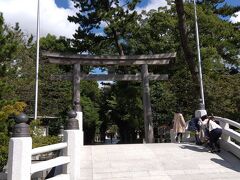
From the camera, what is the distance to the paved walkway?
30.6 feet

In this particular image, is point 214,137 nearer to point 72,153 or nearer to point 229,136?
point 229,136

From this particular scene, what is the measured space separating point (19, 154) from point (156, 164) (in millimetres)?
4873

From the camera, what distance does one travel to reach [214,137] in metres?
11.8

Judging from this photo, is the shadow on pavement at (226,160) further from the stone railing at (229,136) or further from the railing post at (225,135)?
the railing post at (225,135)

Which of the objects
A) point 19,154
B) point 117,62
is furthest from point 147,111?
point 19,154

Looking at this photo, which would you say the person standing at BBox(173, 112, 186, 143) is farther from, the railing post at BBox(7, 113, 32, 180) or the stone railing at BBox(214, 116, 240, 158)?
the railing post at BBox(7, 113, 32, 180)

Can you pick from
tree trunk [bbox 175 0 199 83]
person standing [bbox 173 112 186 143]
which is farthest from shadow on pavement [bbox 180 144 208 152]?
tree trunk [bbox 175 0 199 83]

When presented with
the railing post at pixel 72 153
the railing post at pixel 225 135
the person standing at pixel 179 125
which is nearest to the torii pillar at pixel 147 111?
the person standing at pixel 179 125

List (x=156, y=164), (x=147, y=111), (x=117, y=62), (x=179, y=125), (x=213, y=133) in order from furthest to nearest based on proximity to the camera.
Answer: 1. (x=117, y=62)
2. (x=147, y=111)
3. (x=179, y=125)
4. (x=213, y=133)
5. (x=156, y=164)

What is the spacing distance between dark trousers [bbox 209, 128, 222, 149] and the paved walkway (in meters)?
0.33

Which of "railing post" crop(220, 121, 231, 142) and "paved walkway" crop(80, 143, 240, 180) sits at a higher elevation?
"railing post" crop(220, 121, 231, 142)

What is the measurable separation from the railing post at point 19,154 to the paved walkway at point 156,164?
265cm

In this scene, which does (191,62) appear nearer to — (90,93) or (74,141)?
(74,141)

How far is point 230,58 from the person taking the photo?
118ft
